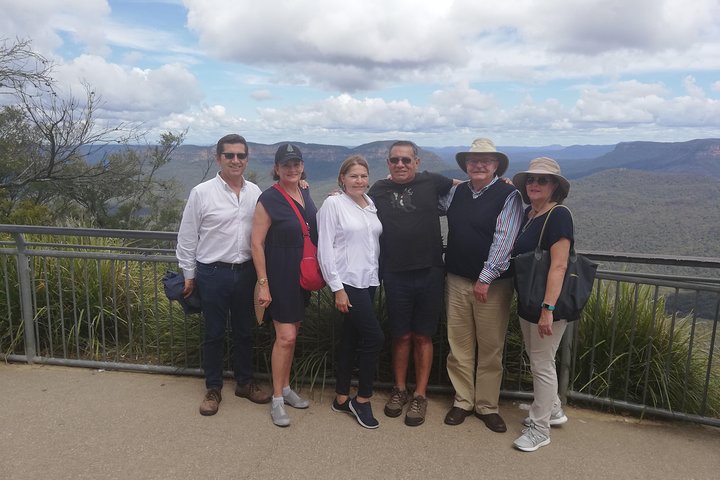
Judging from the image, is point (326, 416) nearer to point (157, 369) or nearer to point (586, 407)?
point (157, 369)

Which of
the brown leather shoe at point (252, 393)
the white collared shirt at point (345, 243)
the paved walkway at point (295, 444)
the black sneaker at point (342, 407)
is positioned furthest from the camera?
the brown leather shoe at point (252, 393)

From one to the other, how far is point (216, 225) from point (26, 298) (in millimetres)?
2130

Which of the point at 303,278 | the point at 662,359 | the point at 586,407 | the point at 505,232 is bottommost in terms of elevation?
the point at 586,407

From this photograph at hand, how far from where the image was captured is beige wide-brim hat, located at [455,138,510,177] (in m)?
3.44

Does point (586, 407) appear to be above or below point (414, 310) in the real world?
below

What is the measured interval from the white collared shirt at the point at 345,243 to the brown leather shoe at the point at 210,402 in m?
1.23

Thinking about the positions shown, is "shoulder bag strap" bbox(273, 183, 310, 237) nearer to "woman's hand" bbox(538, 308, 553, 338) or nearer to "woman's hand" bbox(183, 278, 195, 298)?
"woman's hand" bbox(183, 278, 195, 298)

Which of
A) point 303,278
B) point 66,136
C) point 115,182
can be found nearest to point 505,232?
point 303,278

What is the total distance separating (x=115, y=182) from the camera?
51.0 feet

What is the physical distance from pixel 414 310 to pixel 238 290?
1.22 meters

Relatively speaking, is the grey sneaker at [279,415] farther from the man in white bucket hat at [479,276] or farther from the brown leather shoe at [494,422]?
the brown leather shoe at [494,422]

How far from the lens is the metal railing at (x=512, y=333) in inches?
146

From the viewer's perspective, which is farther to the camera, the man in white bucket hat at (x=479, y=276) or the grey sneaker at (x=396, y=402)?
the grey sneaker at (x=396, y=402)

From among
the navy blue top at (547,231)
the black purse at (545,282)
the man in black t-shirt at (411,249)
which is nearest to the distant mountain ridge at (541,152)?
the man in black t-shirt at (411,249)
